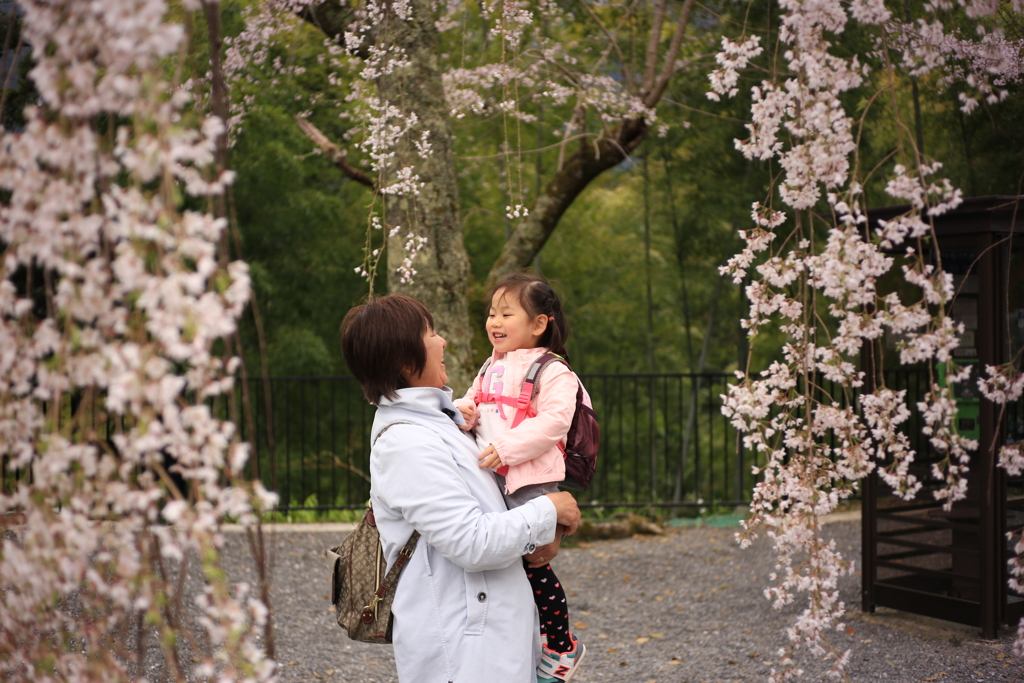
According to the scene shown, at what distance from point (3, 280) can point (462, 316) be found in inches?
120

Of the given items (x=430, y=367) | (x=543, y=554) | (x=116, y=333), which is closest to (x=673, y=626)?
(x=543, y=554)

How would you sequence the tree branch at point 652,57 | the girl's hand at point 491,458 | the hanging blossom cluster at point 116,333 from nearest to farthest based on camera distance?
1. the hanging blossom cluster at point 116,333
2. the girl's hand at point 491,458
3. the tree branch at point 652,57

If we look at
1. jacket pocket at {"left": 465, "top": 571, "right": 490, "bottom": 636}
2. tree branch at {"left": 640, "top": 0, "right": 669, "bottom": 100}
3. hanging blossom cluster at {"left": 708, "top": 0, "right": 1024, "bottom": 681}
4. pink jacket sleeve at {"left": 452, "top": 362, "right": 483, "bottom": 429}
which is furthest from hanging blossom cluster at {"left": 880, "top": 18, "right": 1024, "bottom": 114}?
tree branch at {"left": 640, "top": 0, "right": 669, "bottom": 100}

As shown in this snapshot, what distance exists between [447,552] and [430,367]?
40 cm

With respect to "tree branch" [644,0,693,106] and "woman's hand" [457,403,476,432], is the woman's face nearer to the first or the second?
"woman's hand" [457,403,476,432]

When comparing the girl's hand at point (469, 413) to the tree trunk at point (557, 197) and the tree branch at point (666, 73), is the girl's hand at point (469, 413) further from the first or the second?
the tree trunk at point (557, 197)

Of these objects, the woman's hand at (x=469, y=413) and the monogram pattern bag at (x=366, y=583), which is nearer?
the monogram pattern bag at (x=366, y=583)

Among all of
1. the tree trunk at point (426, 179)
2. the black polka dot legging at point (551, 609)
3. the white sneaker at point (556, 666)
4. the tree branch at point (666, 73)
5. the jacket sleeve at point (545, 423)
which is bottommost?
the white sneaker at point (556, 666)

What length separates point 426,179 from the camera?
3.87 m

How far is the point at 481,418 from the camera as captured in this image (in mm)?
2092

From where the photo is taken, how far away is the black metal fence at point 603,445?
7.41 metres

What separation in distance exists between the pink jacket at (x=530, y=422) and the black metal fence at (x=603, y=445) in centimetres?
482

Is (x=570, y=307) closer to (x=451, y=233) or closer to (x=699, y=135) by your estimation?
(x=699, y=135)

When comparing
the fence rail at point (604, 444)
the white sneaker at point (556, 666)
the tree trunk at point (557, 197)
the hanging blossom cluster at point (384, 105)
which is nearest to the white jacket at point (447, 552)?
the white sneaker at point (556, 666)
